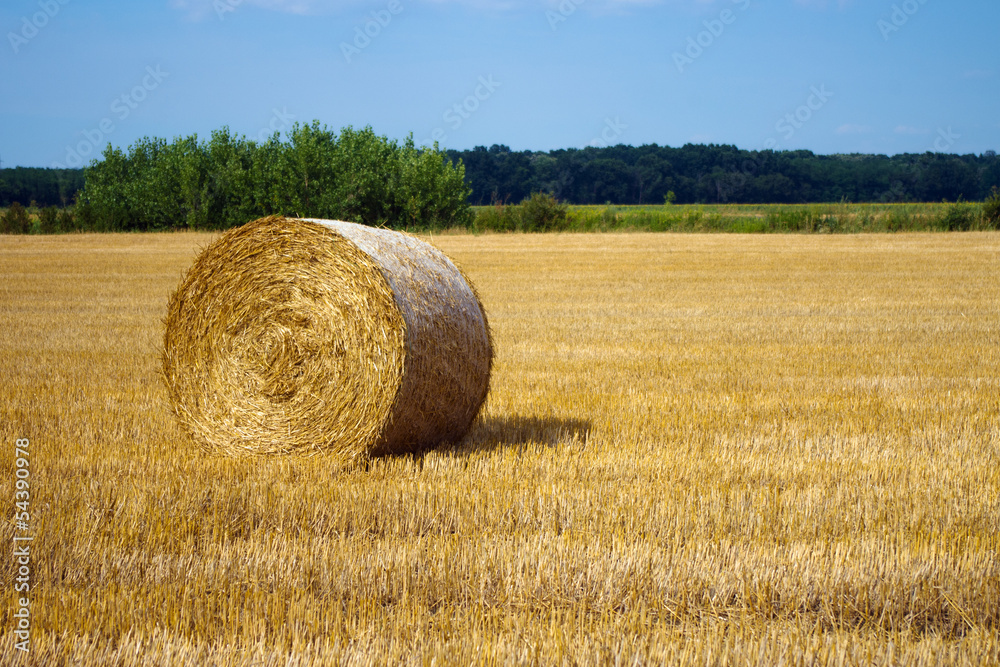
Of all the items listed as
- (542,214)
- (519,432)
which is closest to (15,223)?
(542,214)

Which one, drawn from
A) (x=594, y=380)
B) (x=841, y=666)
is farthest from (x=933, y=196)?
(x=841, y=666)

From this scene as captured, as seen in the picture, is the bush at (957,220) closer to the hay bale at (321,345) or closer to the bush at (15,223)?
the hay bale at (321,345)

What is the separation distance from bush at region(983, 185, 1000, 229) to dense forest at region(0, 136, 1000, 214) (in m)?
39.6

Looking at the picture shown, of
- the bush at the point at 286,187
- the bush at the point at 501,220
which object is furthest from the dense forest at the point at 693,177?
the bush at the point at 501,220

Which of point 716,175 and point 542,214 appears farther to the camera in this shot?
point 716,175

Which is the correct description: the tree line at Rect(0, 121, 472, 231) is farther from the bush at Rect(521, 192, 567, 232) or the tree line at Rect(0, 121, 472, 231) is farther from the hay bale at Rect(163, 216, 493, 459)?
the hay bale at Rect(163, 216, 493, 459)

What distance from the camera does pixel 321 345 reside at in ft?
18.7

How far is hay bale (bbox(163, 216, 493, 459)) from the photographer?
18.3 feet

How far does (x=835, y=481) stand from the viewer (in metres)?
5.34

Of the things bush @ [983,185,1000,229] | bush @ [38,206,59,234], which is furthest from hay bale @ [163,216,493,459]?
bush @ [38,206,59,234]

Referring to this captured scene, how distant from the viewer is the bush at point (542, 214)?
43.0 metres

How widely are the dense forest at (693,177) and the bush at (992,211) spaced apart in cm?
3965

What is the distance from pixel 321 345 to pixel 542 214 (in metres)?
37.9
